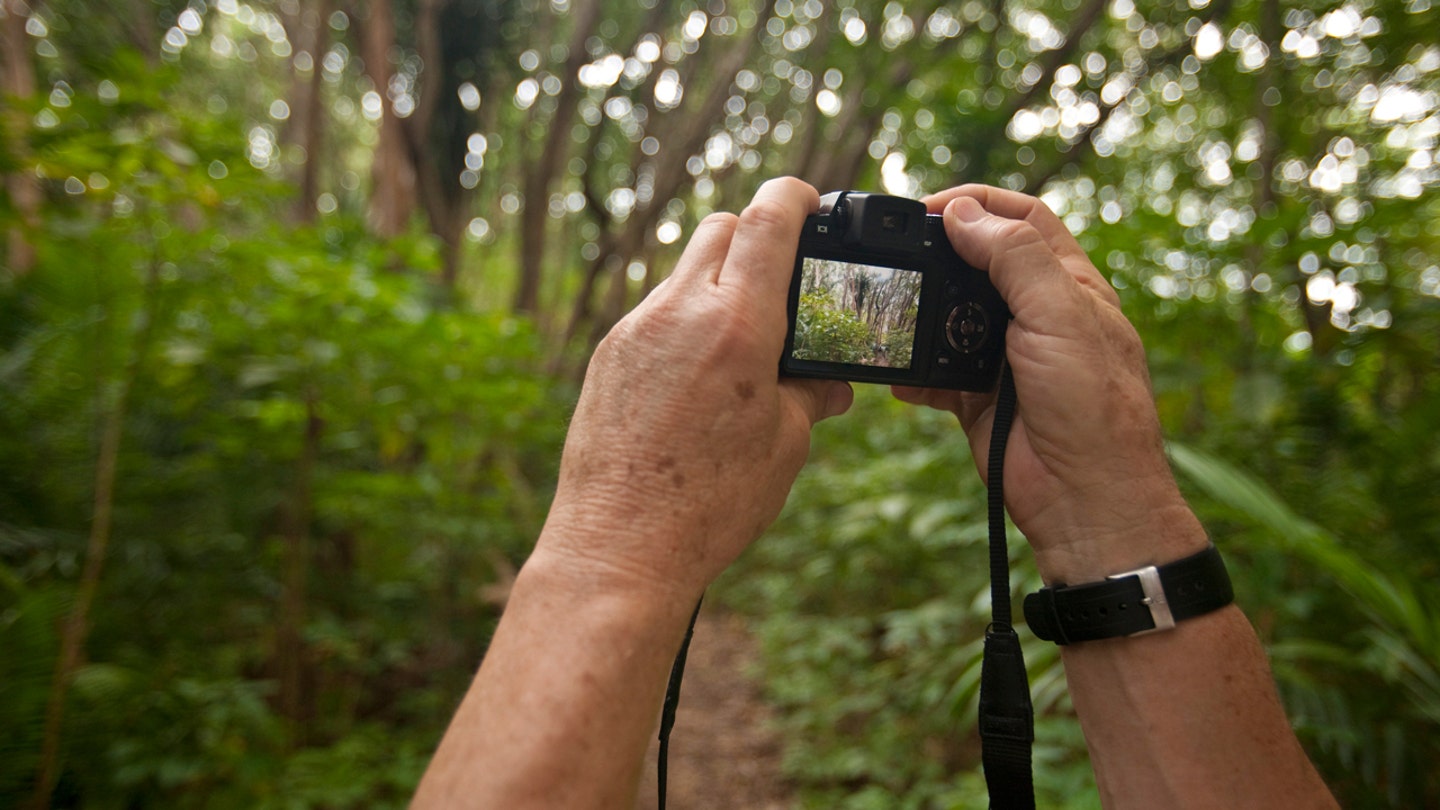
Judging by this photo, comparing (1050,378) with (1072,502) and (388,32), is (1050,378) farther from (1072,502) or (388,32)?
(388,32)

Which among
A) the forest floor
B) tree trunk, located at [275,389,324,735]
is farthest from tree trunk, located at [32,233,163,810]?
the forest floor

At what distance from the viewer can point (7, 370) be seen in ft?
7.05

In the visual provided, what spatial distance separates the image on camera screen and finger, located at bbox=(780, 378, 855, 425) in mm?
40

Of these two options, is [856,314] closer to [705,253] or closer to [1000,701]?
[705,253]

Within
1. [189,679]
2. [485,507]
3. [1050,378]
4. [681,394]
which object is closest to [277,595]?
[189,679]

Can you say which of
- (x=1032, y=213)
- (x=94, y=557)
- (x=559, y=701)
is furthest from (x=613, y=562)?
(x=94, y=557)

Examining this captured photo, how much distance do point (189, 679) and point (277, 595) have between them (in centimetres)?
59

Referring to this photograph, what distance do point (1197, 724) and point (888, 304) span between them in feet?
1.93

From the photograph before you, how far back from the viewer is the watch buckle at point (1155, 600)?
0.82 metres

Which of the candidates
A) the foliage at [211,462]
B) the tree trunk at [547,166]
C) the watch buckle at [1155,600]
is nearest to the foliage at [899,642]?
the watch buckle at [1155,600]

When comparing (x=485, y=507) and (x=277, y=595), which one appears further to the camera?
(x=485, y=507)

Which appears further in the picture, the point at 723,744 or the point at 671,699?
the point at 723,744

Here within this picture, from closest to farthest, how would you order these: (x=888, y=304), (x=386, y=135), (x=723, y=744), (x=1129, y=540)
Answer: (x=1129, y=540) < (x=888, y=304) < (x=723, y=744) < (x=386, y=135)

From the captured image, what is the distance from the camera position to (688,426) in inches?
30.7
